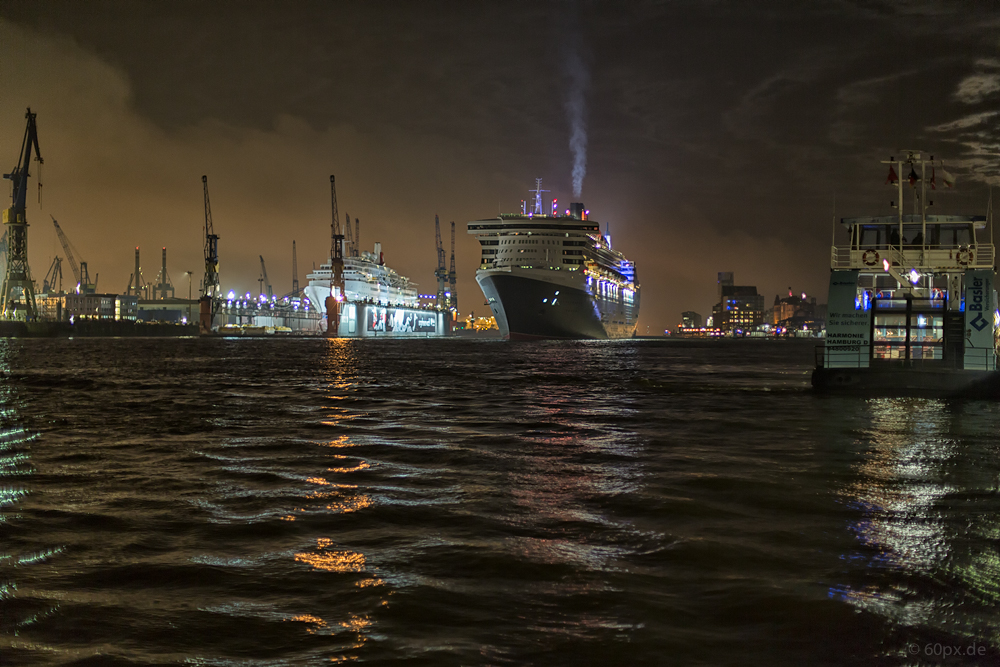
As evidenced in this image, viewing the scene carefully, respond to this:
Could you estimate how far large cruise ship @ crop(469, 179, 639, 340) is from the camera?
3937 inches

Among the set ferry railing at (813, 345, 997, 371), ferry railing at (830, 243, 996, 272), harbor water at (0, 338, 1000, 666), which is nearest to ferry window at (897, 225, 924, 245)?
ferry railing at (830, 243, 996, 272)

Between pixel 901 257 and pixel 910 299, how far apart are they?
2147 millimetres

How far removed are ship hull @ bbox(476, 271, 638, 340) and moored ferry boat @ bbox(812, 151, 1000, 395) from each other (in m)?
71.2

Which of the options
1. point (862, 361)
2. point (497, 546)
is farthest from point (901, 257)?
point (497, 546)

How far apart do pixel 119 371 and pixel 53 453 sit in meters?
32.7

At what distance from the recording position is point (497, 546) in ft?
24.6

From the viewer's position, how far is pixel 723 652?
505cm

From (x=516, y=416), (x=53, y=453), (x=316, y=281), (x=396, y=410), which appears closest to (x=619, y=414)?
(x=516, y=416)

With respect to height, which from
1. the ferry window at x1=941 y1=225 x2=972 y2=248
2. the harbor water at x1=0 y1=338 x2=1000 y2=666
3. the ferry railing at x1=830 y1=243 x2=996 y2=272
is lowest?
the harbor water at x1=0 y1=338 x2=1000 y2=666

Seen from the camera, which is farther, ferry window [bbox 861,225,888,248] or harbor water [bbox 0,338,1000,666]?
ferry window [bbox 861,225,888,248]

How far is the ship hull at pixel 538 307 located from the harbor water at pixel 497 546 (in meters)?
82.1

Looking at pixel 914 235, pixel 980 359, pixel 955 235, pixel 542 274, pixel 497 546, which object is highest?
pixel 542 274

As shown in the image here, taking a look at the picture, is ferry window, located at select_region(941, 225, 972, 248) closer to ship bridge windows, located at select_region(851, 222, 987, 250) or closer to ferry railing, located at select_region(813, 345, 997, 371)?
ship bridge windows, located at select_region(851, 222, 987, 250)

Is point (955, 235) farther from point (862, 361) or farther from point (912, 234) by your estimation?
point (862, 361)
